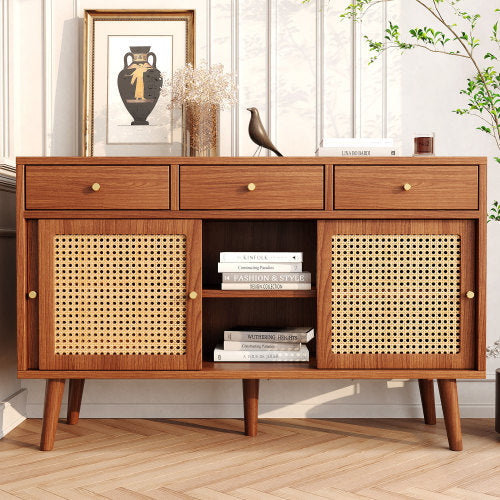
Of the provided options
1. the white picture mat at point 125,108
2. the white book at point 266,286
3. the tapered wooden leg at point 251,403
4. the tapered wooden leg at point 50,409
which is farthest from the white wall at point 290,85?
the white book at point 266,286

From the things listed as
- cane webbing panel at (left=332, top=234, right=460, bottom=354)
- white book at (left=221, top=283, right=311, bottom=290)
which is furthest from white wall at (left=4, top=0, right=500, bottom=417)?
white book at (left=221, top=283, right=311, bottom=290)

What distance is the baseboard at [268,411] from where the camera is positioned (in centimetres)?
221

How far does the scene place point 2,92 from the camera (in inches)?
86.0

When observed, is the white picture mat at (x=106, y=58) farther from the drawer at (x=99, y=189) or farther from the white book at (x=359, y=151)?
the white book at (x=359, y=151)

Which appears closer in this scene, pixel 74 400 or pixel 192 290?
pixel 192 290

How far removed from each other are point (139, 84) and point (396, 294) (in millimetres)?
1222

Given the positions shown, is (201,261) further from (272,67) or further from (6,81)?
(6,81)

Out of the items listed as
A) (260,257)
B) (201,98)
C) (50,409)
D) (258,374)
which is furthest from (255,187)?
(50,409)

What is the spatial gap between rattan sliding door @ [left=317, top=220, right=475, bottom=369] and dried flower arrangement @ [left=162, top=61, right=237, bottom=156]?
598mm

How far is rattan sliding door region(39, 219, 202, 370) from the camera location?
1.79 meters

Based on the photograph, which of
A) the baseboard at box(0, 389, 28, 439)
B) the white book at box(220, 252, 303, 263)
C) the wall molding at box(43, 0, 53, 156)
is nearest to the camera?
the white book at box(220, 252, 303, 263)

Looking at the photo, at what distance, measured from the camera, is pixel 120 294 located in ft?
5.90

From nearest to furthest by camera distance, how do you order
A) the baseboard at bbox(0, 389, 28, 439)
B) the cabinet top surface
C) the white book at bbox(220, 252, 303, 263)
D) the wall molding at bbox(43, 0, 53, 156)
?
the cabinet top surface < the white book at bbox(220, 252, 303, 263) < the baseboard at bbox(0, 389, 28, 439) < the wall molding at bbox(43, 0, 53, 156)

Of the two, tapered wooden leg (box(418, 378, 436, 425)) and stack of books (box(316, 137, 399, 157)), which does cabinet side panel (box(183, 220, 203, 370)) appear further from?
tapered wooden leg (box(418, 378, 436, 425))
